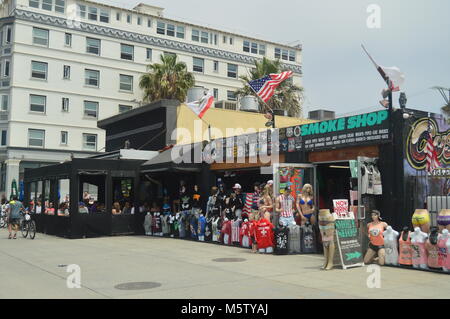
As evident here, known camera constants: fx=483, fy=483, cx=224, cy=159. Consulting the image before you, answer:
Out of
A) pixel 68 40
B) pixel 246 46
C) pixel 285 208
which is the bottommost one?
pixel 285 208

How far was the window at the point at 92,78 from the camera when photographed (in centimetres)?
4291

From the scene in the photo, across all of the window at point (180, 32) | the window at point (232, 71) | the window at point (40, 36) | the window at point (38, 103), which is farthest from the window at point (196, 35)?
the window at point (38, 103)

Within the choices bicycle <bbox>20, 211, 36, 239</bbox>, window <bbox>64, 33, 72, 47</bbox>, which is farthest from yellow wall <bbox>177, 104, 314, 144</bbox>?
window <bbox>64, 33, 72, 47</bbox>

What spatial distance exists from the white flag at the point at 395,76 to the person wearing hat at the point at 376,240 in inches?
133

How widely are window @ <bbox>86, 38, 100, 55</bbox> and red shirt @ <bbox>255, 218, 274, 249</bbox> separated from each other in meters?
34.3

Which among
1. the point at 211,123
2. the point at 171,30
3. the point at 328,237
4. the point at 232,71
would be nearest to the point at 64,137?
the point at 171,30

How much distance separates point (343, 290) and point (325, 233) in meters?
2.39

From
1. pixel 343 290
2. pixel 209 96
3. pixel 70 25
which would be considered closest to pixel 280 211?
pixel 343 290

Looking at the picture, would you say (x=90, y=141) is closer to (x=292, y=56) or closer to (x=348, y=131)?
(x=292, y=56)

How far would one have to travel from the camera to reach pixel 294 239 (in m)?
13.3

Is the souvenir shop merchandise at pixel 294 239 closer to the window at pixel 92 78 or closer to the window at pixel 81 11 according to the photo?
the window at pixel 92 78

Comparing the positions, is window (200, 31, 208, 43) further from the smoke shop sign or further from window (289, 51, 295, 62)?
the smoke shop sign

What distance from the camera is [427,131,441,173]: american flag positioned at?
1232cm

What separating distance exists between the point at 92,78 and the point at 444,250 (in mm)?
38249
